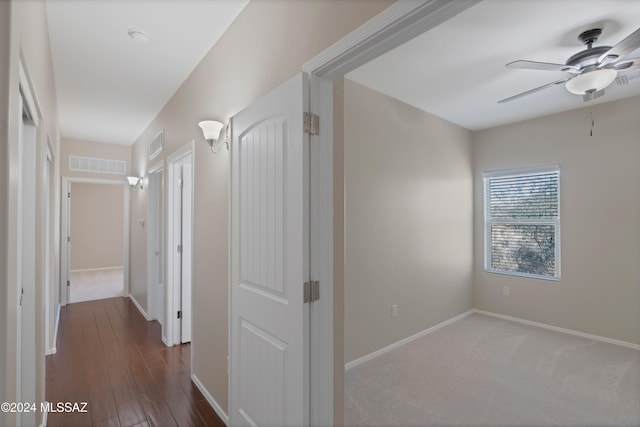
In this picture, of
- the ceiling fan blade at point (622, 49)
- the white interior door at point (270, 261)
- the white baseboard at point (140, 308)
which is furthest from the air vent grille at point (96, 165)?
the ceiling fan blade at point (622, 49)

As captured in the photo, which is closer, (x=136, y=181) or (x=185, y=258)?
(x=185, y=258)

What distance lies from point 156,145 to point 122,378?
2.60m

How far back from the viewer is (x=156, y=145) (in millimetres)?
3867

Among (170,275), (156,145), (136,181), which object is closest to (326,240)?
(170,275)

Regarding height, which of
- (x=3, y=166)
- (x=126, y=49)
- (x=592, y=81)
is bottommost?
(x=3, y=166)

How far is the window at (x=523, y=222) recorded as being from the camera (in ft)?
13.3

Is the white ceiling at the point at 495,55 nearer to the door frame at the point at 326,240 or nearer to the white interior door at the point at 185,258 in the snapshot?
the door frame at the point at 326,240

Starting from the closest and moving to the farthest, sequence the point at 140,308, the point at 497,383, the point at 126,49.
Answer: the point at 126,49
the point at 497,383
the point at 140,308

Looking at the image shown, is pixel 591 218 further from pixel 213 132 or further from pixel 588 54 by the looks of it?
pixel 213 132

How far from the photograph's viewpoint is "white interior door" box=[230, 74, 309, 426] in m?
1.37

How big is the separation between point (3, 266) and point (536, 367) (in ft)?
12.8

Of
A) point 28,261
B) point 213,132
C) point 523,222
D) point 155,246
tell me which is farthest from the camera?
point 523,222

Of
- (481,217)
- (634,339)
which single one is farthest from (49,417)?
(634,339)

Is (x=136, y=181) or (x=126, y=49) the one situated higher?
(x=126, y=49)
